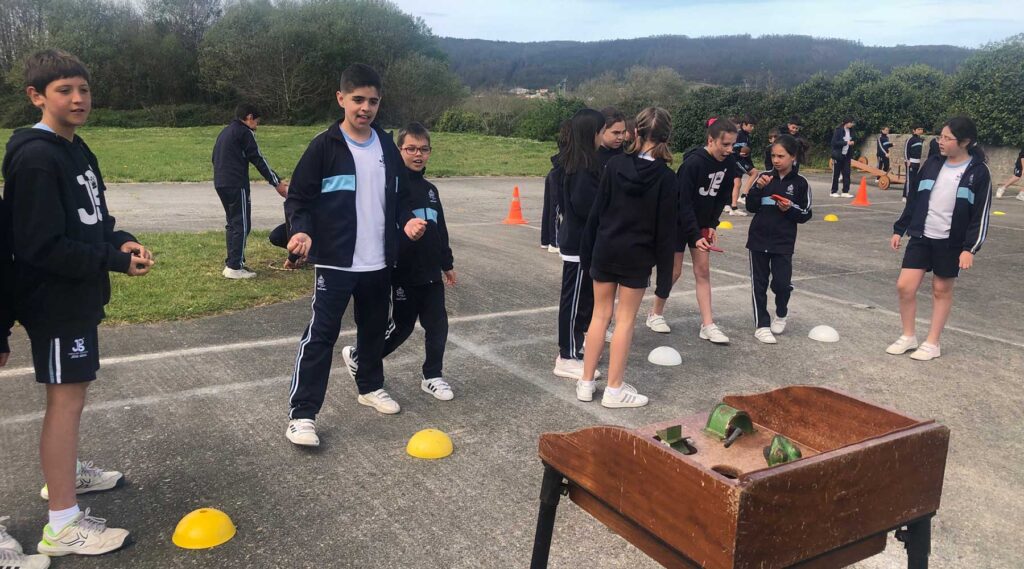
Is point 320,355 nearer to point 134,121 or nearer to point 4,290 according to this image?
point 4,290

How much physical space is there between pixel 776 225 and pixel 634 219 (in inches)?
98.3

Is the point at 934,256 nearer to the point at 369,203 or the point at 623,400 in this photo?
the point at 623,400

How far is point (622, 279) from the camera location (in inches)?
193

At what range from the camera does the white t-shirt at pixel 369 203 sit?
429 cm

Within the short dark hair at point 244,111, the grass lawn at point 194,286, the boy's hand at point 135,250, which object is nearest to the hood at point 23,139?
the boy's hand at point 135,250

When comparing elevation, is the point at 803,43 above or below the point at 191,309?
above

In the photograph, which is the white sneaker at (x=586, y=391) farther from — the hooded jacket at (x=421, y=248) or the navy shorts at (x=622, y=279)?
the hooded jacket at (x=421, y=248)

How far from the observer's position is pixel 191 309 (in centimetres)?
688

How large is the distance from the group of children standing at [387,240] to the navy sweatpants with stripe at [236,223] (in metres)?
0.03

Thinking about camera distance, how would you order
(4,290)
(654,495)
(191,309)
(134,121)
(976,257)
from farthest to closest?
(134,121) → (976,257) → (191,309) → (4,290) → (654,495)

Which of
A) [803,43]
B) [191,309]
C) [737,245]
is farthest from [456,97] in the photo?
[803,43]

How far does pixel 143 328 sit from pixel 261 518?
3.53 m

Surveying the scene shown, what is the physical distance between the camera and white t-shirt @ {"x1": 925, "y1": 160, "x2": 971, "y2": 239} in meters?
6.04

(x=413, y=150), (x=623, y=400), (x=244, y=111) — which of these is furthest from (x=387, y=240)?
(x=244, y=111)
